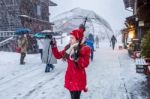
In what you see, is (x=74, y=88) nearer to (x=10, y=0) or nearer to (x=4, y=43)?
(x=4, y=43)

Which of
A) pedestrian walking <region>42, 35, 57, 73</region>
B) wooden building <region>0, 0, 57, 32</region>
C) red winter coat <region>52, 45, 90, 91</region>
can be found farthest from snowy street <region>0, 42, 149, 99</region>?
wooden building <region>0, 0, 57, 32</region>

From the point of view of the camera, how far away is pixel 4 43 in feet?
90.6

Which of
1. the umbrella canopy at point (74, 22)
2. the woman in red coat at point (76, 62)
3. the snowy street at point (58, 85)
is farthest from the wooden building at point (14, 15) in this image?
the woman in red coat at point (76, 62)

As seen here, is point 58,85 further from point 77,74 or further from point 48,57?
point 77,74

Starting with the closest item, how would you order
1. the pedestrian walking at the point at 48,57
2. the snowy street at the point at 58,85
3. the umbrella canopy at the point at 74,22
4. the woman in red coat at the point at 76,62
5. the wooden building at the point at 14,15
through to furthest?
the woman in red coat at the point at 76,62 < the snowy street at the point at 58,85 < the pedestrian walking at the point at 48,57 < the wooden building at the point at 14,15 < the umbrella canopy at the point at 74,22

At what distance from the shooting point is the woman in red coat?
6.54m

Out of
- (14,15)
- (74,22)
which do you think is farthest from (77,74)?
(74,22)

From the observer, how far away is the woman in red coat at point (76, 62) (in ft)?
21.5

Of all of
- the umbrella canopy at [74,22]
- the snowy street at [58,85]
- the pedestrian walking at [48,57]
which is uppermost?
the umbrella canopy at [74,22]

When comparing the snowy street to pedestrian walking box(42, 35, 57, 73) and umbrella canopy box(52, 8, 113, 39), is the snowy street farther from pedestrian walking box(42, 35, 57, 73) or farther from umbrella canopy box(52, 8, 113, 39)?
umbrella canopy box(52, 8, 113, 39)

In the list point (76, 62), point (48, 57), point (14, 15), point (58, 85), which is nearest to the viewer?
point (76, 62)

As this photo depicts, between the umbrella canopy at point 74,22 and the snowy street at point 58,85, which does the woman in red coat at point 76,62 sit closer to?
the snowy street at point 58,85

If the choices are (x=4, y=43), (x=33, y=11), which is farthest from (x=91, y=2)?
(x=4, y=43)

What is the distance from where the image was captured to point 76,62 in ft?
21.5
